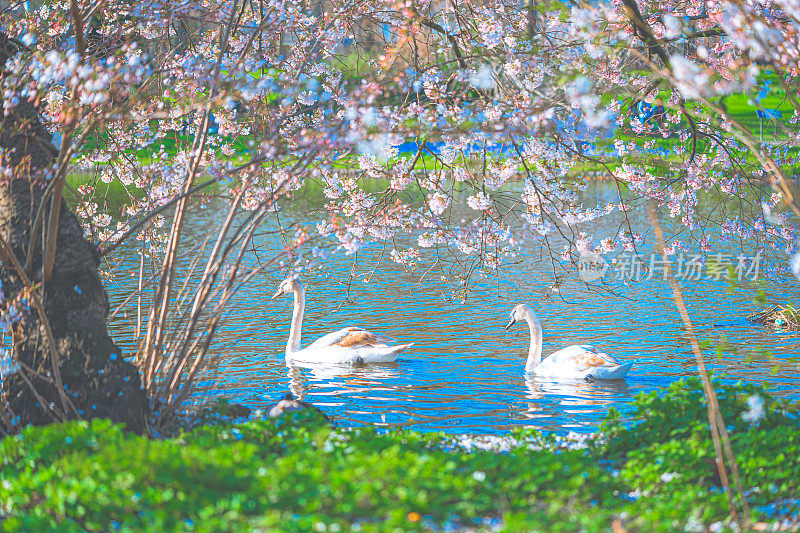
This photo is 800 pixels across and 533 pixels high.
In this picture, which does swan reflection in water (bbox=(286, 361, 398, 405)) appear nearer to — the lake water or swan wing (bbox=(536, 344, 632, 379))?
the lake water

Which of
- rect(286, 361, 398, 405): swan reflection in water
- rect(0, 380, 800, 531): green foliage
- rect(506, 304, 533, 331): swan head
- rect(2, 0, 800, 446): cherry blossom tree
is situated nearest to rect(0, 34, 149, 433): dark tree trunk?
rect(2, 0, 800, 446): cherry blossom tree

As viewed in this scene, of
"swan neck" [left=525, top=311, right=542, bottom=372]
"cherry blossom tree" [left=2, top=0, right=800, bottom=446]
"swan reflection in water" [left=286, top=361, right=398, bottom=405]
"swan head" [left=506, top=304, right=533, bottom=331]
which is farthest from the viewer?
"swan head" [left=506, top=304, right=533, bottom=331]

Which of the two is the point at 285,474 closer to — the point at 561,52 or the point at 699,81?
the point at 699,81

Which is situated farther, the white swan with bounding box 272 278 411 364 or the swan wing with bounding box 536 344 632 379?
the white swan with bounding box 272 278 411 364

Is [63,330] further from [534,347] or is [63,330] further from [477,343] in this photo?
[477,343]

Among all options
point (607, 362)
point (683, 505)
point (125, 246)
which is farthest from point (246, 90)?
point (125, 246)

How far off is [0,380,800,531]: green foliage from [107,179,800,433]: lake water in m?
1.60

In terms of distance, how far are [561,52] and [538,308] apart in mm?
6255

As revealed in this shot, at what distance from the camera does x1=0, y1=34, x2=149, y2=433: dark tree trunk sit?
19.4ft

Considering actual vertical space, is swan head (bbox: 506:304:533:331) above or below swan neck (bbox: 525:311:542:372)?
above

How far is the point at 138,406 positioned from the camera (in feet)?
19.7

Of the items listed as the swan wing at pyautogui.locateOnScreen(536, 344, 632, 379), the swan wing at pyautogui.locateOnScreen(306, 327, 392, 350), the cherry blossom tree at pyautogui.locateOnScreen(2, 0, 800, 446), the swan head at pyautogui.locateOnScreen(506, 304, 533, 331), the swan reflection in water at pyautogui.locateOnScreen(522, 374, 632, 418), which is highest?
the cherry blossom tree at pyautogui.locateOnScreen(2, 0, 800, 446)

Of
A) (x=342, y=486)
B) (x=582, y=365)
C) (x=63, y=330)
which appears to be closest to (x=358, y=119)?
(x=63, y=330)

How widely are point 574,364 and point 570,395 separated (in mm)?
553
